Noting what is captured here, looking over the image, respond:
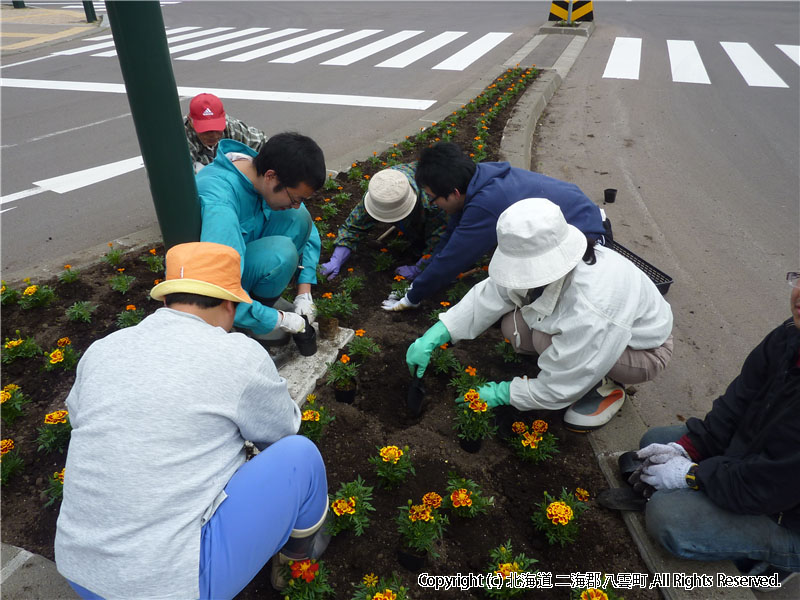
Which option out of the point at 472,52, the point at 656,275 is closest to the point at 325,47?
the point at 472,52

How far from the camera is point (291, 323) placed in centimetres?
283

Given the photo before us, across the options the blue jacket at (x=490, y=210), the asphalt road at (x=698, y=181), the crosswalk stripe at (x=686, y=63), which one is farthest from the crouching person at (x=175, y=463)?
the crosswalk stripe at (x=686, y=63)

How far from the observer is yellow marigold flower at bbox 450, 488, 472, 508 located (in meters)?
2.10

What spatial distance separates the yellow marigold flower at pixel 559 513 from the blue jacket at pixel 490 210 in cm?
151

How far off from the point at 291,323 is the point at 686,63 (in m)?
11.3

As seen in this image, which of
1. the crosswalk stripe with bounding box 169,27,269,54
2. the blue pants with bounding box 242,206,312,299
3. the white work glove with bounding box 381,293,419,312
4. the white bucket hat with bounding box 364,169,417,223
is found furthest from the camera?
the crosswalk stripe with bounding box 169,27,269,54

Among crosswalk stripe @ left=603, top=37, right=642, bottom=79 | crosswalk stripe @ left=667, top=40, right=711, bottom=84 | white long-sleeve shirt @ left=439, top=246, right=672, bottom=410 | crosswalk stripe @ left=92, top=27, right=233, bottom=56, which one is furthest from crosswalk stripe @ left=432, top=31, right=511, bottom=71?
white long-sleeve shirt @ left=439, top=246, right=672, bottom=410

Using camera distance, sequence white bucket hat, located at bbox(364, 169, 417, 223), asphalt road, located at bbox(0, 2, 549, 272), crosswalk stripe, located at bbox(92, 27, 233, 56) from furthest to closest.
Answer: crosswalk stripe, located at bbox(92, 27, 233, 56), asphalt road, located at bbox(0, 2, 549, 272), white bucket hat, located at bbox(364, 169, 417, 223)

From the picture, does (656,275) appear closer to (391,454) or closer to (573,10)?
(391,454)

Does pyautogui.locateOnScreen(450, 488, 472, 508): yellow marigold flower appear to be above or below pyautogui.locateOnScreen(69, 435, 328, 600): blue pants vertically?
below

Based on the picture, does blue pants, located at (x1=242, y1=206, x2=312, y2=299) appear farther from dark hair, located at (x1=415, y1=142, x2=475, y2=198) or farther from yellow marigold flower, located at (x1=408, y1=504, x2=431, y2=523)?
yellow marigold flower, located at (x1=408, y1=504, x2=431, y2=523)

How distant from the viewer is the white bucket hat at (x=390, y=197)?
356 centimetres

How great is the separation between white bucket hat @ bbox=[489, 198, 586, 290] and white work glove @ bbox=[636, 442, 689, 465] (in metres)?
0.88

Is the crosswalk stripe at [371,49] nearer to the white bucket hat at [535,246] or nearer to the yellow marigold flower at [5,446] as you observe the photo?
the white bucket hat at [535,246]
